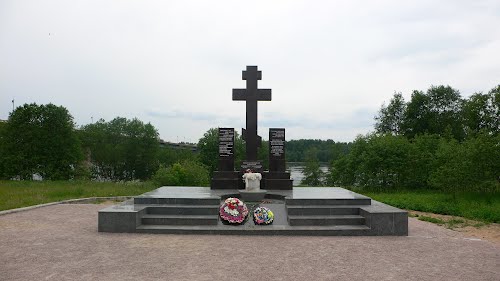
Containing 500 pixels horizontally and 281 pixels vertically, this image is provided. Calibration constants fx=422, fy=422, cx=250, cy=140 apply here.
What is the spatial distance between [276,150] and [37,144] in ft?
80.6

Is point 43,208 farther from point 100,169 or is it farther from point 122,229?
point 100,169

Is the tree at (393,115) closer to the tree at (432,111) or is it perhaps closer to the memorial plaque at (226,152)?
the tree at (432,111)

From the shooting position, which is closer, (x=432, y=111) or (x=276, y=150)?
(x=276, y=150)

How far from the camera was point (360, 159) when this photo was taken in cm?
2645

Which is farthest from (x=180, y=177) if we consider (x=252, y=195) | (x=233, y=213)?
(x=233, y=213)

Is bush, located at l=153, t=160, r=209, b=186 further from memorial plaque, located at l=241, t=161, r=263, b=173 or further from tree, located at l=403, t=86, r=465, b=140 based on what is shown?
tree, located at l=403, t=86, r=465, b=140

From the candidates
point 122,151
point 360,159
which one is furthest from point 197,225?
point 122,151

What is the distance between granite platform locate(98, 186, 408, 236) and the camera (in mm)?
9992

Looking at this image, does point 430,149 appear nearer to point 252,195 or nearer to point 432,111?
point 432,111

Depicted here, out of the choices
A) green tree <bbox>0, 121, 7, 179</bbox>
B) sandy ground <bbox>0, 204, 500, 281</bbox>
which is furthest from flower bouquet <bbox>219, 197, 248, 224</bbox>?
green tree <bbox>0, 121, 7, 179</bbox>

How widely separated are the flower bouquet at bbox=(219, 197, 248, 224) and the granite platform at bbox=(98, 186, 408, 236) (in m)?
0.16

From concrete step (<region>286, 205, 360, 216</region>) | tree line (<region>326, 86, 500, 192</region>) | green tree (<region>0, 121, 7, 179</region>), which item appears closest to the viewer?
concrete step (<region>286, 205, 360, 216</region>)

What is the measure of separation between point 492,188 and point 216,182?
11.8m

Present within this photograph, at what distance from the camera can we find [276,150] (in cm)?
1575
